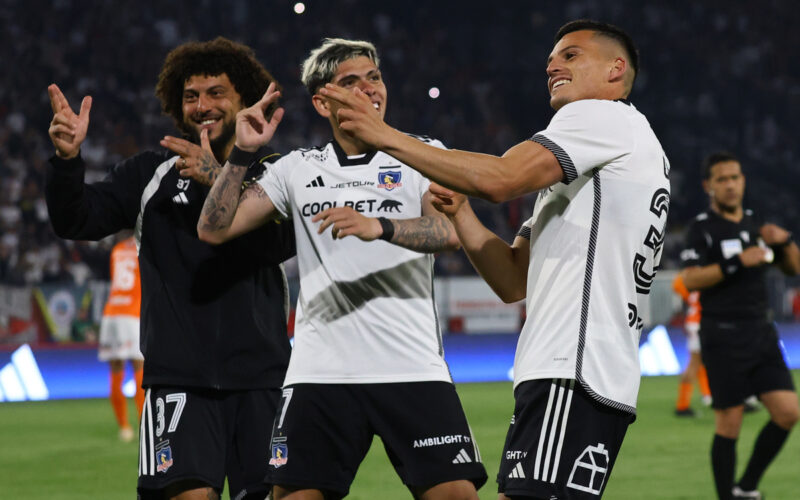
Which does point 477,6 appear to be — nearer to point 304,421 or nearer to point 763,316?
point 763,316

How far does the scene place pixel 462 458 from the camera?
390 cm

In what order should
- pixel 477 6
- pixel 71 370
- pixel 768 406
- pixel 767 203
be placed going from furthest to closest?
pixel 477 6 → pixel 767 203 → pixel 71 370 → pixel 768 406

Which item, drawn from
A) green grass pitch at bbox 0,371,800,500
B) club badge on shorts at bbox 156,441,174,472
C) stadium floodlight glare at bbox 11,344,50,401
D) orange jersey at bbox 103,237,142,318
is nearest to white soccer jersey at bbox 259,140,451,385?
club badge on shorts at bbox 156,441,174,472

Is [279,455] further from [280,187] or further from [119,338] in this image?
[119,338]

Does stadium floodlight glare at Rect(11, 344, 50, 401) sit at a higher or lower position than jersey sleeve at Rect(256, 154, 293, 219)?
lower

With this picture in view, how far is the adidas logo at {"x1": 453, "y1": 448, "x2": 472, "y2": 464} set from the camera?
12.8 ft

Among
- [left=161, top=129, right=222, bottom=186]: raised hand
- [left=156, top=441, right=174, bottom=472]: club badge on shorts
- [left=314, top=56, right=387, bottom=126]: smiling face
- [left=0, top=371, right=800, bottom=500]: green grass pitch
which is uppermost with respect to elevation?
[left=314, top=56, right=387, bottom=126]: smiling face

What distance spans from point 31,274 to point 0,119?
459 centimetres

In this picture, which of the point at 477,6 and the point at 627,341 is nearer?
the point at 627,341

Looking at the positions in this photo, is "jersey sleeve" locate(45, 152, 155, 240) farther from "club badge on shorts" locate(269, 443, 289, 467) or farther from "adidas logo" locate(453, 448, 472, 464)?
"adidas logo" locate(453, 448, 472, 464)

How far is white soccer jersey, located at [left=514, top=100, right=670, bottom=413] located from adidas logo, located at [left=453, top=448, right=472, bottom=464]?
26.5 inches

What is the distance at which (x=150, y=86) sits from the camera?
23984 millimetres

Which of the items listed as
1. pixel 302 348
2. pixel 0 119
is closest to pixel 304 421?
pixel 302 348

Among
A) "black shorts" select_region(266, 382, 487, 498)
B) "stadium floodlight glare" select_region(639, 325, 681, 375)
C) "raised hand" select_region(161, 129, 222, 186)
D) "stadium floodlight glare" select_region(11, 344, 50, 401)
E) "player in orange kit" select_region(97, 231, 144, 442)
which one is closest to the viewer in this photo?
"black shorts" select_region(266, 382, 487, 498)
